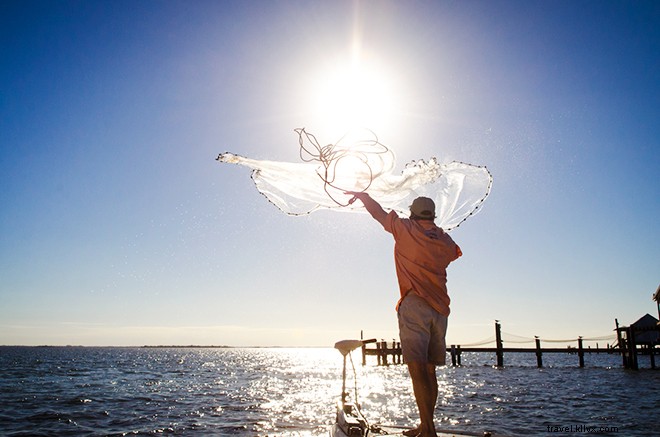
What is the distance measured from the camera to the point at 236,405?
1845 centimetres

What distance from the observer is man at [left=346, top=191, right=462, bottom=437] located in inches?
152

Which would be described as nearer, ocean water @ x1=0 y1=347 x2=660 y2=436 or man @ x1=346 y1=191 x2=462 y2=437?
man @ x1=346 y1=191 x2=462 y2=437

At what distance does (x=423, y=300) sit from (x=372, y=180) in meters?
1.88

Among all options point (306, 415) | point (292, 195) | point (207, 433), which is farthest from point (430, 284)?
point (306, 415)

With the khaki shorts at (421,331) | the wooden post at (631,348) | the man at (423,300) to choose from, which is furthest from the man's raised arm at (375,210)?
Result: the wooden post at (631,348)

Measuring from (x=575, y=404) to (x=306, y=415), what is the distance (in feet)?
33.4

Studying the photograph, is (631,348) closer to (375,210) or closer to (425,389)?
(425,389)

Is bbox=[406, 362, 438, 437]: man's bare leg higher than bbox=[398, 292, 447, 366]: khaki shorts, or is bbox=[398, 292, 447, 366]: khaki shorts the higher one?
bbox=[398, 292, 447, 366]: khaki shorts

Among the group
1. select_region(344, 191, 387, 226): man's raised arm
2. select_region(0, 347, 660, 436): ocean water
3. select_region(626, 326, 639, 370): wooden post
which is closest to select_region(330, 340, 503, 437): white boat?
select_region(344, 191, 387, 226): man's raised arm

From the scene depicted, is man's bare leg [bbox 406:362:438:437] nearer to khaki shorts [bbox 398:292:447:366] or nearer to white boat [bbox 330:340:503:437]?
khaki shorts [bbox 398:292:447:366]

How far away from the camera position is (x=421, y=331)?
3898 mm

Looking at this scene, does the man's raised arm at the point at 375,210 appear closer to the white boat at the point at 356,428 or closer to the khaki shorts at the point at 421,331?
the khaki shorts at the point at 421,331

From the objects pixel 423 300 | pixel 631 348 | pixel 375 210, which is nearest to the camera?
pixel 423 300

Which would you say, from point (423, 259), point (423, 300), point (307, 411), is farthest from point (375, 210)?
point (307, 411)
